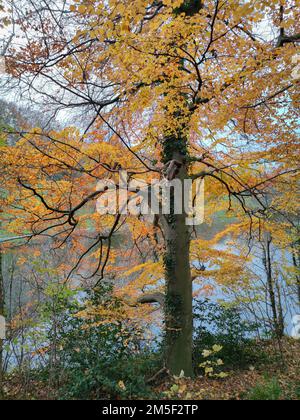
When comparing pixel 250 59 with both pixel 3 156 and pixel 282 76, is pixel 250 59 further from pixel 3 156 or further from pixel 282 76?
pixel 3 156

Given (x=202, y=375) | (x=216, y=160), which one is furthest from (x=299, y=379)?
(x=216, y=160)

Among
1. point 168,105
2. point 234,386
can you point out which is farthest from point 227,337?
point 168,105

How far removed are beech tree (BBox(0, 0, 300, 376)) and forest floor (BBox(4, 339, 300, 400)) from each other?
0.56 m

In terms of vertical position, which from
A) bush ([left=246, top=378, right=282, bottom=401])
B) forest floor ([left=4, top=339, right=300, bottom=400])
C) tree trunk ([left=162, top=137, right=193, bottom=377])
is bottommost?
forest floor ([left=4, top=339, right=300, bottom=400])

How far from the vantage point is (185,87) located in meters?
4.95

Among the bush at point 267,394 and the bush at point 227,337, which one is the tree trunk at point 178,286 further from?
the bush at point 267,394

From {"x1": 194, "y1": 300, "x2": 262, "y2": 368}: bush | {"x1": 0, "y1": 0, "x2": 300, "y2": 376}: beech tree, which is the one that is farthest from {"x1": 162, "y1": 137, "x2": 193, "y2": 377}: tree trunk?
{"x1": 194, "y1": 300, "x2": 262, "y2": 368}: bush

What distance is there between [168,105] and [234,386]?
5219 mm

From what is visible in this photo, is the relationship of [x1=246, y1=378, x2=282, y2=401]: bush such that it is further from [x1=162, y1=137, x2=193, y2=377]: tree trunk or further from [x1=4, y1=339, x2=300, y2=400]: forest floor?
[x1=162, y1=137, x2=193, y2=377]: tree trunk

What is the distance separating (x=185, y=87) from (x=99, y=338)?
16.5 feet

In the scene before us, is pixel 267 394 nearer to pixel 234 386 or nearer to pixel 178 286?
pixel 234 386

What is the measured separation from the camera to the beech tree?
3650 mm

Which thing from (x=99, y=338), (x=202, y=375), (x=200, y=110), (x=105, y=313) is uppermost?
(x=200, y=110)

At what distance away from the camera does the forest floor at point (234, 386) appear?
429cm
